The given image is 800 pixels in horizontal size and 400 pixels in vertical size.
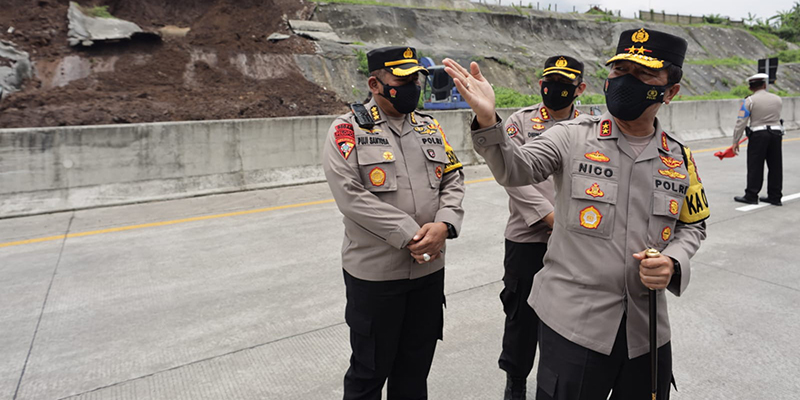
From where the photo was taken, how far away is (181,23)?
19844 millimetres

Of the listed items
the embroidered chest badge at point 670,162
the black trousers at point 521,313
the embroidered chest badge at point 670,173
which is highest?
the embroidered chest badge at point 670,162

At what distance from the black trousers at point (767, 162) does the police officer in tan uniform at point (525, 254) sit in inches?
257

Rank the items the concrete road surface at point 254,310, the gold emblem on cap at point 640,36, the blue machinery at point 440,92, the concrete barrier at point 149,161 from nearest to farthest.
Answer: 1. the gold emblem on cap at point 640,36
2. the concrete road surface at point 254,310
3. the concrete barrier at point 149,161
4. the blue machinery at point 440,92

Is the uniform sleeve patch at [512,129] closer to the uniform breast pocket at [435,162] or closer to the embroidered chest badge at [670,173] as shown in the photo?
the uniform breast pocket at [435,162]

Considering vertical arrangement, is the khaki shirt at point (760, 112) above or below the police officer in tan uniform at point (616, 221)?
above

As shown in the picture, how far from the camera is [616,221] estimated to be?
2.00 meters

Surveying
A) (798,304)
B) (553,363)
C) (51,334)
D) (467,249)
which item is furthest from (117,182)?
(798,304)

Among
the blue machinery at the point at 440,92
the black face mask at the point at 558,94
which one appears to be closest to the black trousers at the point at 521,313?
the black face mask at the point at 558,94

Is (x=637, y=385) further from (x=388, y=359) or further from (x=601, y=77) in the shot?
(x=601, y=77)

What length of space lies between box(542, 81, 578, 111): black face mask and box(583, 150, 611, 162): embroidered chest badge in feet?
4.32

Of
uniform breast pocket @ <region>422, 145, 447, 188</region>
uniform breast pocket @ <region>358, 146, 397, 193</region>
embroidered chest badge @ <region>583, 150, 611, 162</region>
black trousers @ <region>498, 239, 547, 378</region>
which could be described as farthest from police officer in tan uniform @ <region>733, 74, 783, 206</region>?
uniform breast pocket @ <region>358, 146, 397, 193</region>

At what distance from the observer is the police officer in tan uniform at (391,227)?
250cm

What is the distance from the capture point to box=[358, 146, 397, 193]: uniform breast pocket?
8.45 feet

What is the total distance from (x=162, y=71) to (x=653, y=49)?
1548cm
